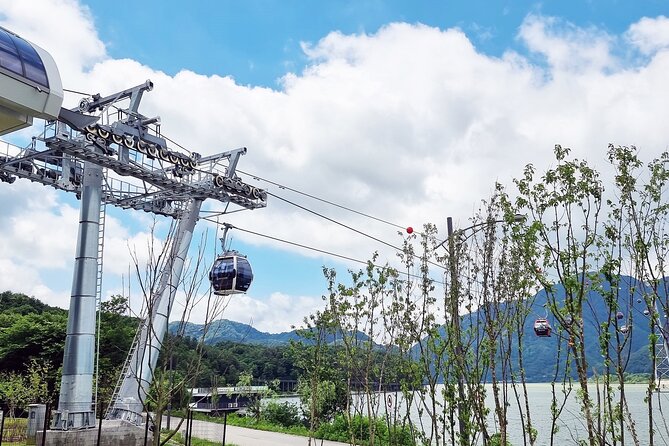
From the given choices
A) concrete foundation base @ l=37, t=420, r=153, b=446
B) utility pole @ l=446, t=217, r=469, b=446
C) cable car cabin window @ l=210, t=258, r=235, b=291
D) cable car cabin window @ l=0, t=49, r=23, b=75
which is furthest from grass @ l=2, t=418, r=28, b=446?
utility pole @ l=446, t=217, r=469, b=446

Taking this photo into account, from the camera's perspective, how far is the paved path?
1748cm

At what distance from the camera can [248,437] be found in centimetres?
1927

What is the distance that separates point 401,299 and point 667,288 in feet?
12.1

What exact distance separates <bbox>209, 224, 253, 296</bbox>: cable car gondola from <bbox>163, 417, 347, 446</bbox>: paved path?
489cm

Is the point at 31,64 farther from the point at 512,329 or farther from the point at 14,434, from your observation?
the point at 14,434

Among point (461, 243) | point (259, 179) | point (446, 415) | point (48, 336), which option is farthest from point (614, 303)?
point (48, 336)

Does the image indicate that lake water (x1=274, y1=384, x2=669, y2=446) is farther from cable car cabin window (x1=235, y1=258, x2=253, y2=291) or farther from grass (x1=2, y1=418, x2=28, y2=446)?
grass (x1=2, y1=418, x2=28, y2=446)

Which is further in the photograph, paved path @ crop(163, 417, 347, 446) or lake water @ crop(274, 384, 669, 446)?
paved path @ crop(163, 417, 347, 446)

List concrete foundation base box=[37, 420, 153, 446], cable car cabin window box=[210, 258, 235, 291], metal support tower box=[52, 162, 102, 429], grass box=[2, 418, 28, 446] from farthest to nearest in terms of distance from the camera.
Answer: grass box=[2, 418, 28, 446] → cable car cabin window box=[210, 258, 235, 291] → metal support tower box=[52, 162, 102, 429] → concrete foundation base box=[37, 420, 153, 446]

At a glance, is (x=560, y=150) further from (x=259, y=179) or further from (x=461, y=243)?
(x=259, y=179)

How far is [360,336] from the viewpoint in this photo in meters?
9.75

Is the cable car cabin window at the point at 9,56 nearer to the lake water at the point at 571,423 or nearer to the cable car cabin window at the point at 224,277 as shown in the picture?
the lake water at the point at 571,423

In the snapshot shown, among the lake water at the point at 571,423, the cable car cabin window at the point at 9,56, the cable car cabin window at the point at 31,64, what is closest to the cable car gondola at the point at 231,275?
the lake water at the point at 571,423

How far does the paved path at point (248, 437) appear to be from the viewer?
17.5 metres
